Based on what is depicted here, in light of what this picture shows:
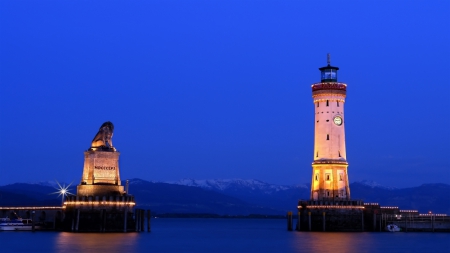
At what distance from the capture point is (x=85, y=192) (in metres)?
91.1

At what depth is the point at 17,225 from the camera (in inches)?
3976

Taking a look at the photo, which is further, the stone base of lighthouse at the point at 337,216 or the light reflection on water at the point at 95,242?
the stone base of lighthouse at the point at 337,216

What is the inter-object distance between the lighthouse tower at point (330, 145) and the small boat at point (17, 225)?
32.6m

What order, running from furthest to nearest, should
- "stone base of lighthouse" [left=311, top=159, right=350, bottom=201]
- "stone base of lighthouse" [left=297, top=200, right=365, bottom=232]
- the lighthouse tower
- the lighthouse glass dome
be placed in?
the lighthouse glass dome → the lighthouse tower → "stone base of lighthouse" [left=311, top=159, right=350, bottom=201] → "stone base of lighthouse" [left=297, top=200, right=365, bottom=232]

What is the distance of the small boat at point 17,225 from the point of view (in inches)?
3954

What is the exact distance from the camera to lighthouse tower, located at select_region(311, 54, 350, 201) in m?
101

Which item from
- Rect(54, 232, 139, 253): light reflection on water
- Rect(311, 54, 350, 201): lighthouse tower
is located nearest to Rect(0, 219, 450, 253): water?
Rect(54, 232, 139, 253): light reflection on water

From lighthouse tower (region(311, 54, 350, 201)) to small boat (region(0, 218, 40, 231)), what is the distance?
32.6m

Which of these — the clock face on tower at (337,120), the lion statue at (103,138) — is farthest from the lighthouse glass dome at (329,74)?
the lion statue at (103,138)

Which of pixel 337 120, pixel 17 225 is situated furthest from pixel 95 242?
pixel 337 120

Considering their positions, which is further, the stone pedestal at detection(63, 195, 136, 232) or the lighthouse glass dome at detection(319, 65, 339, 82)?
the lighthouse glass dome at detection(319, 65, 339, 82)

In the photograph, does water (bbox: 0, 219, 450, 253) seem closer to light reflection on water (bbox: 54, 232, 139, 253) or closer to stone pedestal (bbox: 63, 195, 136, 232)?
light reflection on water (bbox: 54, 232, 139, 253)

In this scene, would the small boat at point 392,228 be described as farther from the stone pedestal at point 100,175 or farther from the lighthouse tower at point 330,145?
the stone pedestal at point 100,175

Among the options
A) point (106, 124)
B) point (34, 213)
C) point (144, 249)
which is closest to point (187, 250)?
point (144, 249)
